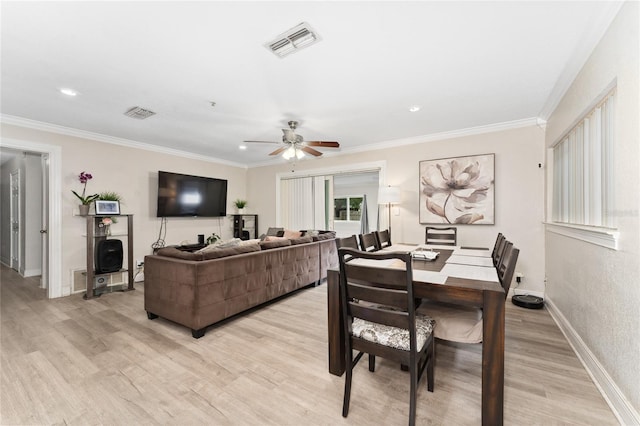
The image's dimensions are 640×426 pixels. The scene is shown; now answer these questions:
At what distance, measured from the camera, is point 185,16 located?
177 centimetres

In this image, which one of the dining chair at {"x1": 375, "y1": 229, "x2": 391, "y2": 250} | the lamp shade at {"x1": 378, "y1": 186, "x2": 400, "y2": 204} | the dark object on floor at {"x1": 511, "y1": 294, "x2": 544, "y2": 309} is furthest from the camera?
the lamp shade at {"x1": 378, "y1": 186, "x2": 400, "y2": 204}

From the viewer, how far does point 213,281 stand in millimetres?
2697

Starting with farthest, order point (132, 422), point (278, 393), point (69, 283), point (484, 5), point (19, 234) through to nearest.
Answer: point (19, 234) → point (69, 283) → point (278, 393) → point (484, 5) → point (132, 422)

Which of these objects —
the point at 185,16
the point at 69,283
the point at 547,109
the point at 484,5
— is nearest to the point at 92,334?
the point at 69,283

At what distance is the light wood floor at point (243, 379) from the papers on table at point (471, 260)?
800mm

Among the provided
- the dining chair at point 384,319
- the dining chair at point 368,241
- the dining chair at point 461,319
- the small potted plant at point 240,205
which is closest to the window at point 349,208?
the small potted plant at point 240,205

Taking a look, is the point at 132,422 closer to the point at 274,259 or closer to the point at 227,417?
the point at 227,417

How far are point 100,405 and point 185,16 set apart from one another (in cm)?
260

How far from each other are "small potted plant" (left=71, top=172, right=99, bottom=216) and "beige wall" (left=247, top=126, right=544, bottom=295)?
485 cm

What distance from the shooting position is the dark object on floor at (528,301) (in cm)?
330

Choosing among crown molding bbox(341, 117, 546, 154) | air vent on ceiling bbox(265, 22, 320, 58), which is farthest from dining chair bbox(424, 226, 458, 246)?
air vent on ceiling bbox(265, 22, 320, 58)

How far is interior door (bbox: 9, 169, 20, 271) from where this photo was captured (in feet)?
17.7

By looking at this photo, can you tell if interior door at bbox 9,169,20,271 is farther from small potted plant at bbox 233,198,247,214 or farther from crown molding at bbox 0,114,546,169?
small potted plant at bbox 233,198,247,214

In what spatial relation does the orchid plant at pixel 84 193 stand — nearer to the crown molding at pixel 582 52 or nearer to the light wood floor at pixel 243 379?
the light wood floor at pixel 243 379
